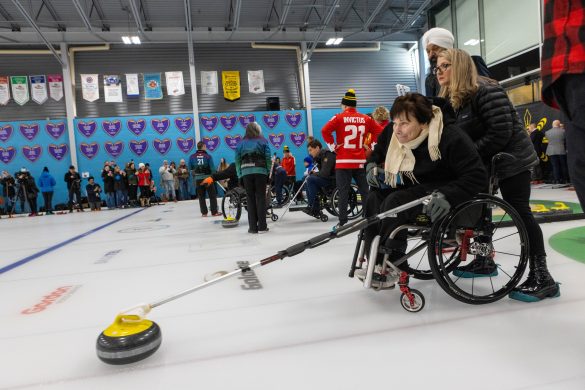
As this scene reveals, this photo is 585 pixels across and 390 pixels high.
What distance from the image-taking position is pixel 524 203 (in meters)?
1.70

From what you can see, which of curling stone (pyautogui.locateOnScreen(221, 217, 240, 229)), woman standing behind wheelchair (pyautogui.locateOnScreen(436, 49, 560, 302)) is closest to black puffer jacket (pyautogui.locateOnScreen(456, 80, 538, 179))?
woman standing behind wheelchair (pyautogui.locateOnScreen(436, 49, 560, 302))

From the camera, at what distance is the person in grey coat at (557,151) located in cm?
738

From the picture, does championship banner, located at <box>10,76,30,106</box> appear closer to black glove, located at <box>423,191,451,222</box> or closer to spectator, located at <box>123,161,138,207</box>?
spectator, located at <box>123,161,138,207</box>

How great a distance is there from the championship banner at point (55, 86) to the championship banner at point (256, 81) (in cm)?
629

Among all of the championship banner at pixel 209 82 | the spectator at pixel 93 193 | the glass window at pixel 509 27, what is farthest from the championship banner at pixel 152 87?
the glass window at pixel 509 27

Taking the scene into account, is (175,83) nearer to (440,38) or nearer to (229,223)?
(229,223)

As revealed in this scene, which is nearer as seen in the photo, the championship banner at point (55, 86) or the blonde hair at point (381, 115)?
the blonde hair at point (381, 115)

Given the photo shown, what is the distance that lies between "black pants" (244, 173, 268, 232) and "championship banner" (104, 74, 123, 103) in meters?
10.6

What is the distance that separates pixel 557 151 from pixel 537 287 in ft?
23.7

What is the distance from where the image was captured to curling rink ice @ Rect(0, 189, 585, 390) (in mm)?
1136

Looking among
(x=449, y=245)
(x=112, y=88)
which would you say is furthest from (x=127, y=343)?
(x=112, y=88)

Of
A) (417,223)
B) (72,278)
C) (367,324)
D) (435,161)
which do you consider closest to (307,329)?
(367,324)

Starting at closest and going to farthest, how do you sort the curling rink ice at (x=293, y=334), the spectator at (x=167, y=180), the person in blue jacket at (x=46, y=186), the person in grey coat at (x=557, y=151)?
the curling rink ice at (x=293, y=334) < the person in grey coat at (x=557, y=151) < the person in blue jacket at (x=46, y=186) < the spectator at (x=167, y=180)

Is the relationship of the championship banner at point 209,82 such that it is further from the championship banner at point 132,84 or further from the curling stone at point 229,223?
the curling stone at point 229,223
